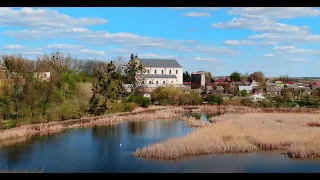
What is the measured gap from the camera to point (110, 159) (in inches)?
363

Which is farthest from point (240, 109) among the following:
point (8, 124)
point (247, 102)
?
point (8, 124)

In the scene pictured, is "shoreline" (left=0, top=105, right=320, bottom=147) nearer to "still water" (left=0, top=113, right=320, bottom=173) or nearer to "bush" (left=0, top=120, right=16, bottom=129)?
"bush" (left=0, top=120, right=16, bottom=129)

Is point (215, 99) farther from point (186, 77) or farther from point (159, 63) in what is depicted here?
point (186, 77)

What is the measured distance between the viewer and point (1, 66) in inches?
749

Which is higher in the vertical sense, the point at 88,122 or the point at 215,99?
the point at 215,99

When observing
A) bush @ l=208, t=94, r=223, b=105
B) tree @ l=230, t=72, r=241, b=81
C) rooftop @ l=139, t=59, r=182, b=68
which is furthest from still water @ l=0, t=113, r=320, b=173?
tree @ l=230, t=72, r=241, b=81

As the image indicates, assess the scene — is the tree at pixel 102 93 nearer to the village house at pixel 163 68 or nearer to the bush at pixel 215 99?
the bush at pixel 215 99

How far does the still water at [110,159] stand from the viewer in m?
8.25

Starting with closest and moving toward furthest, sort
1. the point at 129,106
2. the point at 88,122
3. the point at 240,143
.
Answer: the point at 240,143 → the point at 88,122 → the point at 129,106

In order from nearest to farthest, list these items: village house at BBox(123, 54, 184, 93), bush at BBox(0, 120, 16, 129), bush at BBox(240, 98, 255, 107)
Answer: bush at BBox(0, 120, 16, 129) → bush at BBox(240, 98, 255, 107) → village house at BBox(123, 54, 184, 93)

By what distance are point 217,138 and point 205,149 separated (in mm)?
1311

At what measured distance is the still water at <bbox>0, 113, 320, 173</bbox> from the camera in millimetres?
8252
